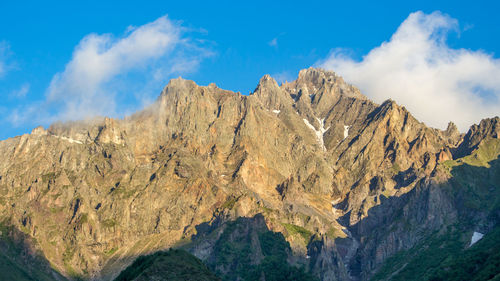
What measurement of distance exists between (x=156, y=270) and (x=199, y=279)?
37.3ft

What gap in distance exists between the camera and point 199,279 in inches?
7594

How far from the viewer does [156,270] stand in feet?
630
